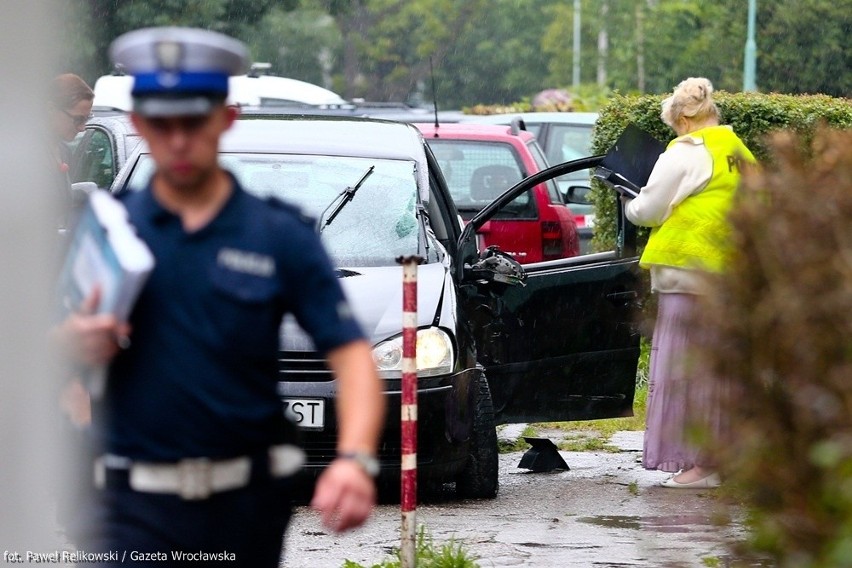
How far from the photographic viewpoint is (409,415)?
5.82m

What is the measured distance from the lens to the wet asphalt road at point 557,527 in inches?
253

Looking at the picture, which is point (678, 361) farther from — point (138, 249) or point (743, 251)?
point (138, 249)

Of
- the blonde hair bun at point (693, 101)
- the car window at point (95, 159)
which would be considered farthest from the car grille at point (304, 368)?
the car window at point (95, 159)

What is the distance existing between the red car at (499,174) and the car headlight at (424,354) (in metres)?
5.77

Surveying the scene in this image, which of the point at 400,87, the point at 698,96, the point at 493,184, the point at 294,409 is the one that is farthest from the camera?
the point at 400,87

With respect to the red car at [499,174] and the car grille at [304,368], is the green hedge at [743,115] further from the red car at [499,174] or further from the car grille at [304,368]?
the car grille at [304,368]

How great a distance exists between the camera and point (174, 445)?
3.17 meters

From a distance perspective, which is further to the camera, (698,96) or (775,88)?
(775,88)

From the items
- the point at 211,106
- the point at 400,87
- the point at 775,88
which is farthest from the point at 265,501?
the point at 400,87

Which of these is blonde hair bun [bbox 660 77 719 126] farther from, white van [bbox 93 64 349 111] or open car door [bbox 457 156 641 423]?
white van [bbox 93 64 349 111]

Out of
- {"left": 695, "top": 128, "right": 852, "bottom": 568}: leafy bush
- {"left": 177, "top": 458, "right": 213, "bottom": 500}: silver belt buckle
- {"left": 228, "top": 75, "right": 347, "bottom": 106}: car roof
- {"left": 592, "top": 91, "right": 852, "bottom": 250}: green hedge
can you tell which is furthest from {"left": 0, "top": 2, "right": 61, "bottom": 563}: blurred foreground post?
{"left": 228, "top": 75, "right": 347, "bottom": 106}: car roof

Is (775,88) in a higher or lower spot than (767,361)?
higher

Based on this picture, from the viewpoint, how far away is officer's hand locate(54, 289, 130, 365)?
3051mm

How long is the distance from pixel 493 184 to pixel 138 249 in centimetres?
1140
